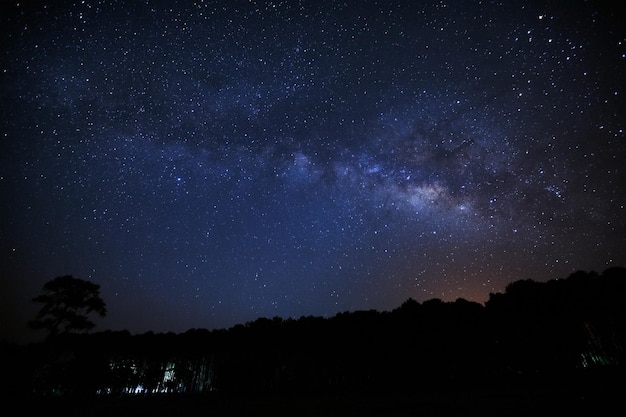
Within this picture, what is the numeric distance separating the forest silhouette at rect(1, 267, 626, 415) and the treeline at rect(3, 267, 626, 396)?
0.09m

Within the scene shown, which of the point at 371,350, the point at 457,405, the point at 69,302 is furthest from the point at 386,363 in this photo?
the point at 69,302

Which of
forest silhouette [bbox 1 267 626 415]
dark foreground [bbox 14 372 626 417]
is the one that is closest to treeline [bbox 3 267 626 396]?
forest silhouette [bbox 1 267 626 415]

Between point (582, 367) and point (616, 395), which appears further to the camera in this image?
point (582, 367)

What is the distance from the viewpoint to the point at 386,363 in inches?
974

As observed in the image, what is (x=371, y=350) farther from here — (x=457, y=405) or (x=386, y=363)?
(x=457, y=405)

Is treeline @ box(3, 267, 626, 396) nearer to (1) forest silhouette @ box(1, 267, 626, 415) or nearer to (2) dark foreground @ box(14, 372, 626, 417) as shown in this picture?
(1) forest silhouette @ box(1, 267, 626, 415)

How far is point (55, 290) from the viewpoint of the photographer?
74.5 ft

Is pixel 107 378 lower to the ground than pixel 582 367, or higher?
lower

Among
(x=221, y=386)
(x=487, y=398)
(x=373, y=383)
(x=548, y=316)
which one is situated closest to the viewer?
(x=487, y=398)

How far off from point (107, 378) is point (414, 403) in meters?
29.6

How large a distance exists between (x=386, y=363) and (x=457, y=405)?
10.5m

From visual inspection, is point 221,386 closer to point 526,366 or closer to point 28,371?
point 28,371

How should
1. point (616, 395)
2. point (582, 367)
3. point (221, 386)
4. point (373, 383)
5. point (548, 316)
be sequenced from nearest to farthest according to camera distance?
point (616, 395) < point (582, 367) < point (548, 316) < point (373, 383) < point (221, 386)

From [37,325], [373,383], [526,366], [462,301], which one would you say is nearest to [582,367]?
[526,366]
